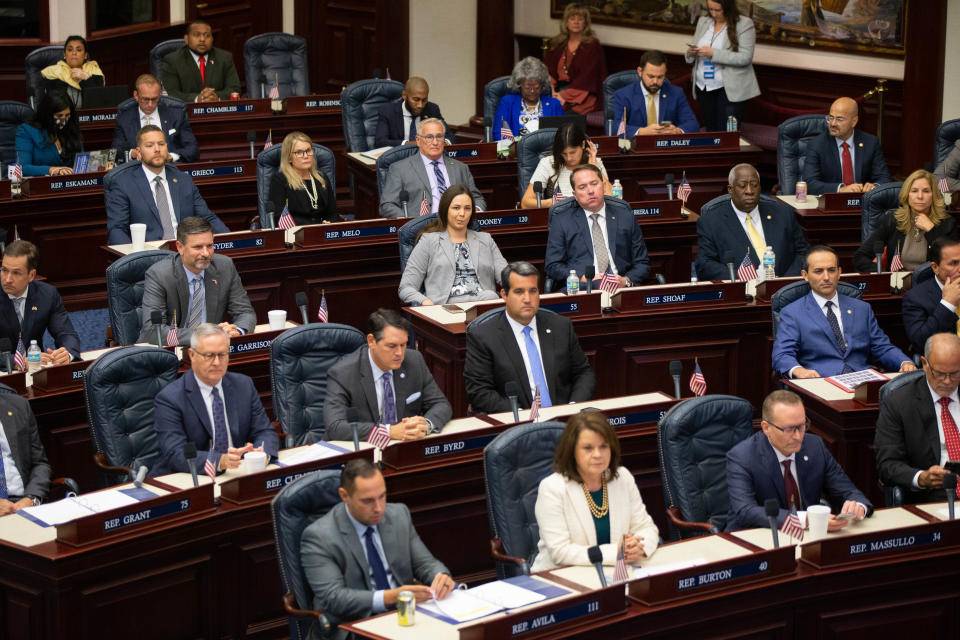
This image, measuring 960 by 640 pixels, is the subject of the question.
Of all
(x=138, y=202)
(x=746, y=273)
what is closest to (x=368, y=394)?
(x=746, y=273)

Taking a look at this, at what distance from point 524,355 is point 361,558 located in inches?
75.8

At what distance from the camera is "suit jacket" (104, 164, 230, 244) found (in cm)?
845

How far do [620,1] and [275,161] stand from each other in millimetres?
5292

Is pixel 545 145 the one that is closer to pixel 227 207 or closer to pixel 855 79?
pixel 227 207

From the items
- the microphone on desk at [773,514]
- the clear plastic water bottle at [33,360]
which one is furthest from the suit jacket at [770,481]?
the clear plastic water bottle at [33,360]

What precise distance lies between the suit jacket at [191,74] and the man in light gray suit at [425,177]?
3424 millimetres

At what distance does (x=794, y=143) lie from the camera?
377 inches

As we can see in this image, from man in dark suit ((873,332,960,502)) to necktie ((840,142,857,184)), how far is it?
3.62 m

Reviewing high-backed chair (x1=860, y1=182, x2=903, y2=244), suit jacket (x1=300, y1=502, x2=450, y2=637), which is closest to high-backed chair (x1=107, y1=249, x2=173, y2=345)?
suit jacket (x1=300, y1=502, x2=450, y2=637)

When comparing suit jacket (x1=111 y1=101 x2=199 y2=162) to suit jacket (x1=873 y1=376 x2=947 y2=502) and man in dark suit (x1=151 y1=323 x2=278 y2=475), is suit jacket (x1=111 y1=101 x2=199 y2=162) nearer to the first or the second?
man in dark suit (x1=151 y1=323 x2=278 y2=475)

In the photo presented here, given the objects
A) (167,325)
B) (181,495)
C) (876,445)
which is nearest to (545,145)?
(167,325)

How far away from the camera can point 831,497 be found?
558 cm

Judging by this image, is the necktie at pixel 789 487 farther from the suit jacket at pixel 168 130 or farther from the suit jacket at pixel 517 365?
the suit jacket at pixel 168 130

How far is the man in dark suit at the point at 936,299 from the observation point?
720cm
